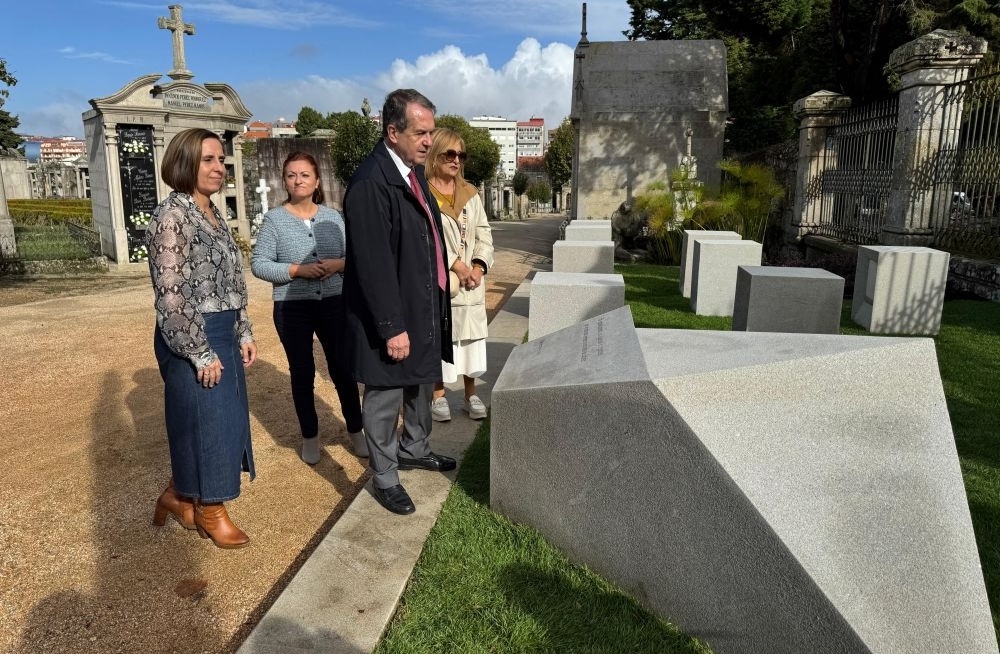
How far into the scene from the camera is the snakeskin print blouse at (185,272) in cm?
294

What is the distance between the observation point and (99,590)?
2.99 metres

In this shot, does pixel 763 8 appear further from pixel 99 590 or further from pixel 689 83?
pixel 99 590

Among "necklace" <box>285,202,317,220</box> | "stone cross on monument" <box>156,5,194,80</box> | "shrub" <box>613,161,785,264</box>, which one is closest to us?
"necklace" <box>285,202,317,220</box>

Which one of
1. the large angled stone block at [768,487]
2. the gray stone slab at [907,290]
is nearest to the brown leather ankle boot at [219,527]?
the large angled stone block at [768,487]

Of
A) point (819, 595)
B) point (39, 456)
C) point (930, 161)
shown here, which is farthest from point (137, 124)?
point (819, 595)

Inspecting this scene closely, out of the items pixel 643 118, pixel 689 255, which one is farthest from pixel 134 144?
pixel 643 118

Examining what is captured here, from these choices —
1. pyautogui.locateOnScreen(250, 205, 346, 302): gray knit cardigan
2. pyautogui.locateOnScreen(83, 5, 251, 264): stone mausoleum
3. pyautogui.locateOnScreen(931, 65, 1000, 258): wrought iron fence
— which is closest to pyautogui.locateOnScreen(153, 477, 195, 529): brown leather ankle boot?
pyautogui.locateOnScreen(250, 205, 346, 302): gray knit cardigan

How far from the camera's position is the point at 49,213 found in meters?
21.7

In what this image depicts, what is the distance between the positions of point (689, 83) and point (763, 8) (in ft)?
38.7

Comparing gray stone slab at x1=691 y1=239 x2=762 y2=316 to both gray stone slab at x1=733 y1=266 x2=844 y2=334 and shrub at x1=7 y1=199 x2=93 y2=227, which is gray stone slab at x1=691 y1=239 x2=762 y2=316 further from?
shrub at x1=7 y1=199 x2=93 y2=227

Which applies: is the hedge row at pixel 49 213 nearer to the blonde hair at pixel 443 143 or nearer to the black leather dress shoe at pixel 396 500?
the blonde hair at pixel 443 143

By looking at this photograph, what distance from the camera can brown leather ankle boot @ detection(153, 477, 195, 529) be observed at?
339 cm

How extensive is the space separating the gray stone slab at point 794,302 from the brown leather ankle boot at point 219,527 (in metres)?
4.87

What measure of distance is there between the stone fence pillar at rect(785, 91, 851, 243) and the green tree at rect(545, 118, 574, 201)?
4674cm
